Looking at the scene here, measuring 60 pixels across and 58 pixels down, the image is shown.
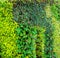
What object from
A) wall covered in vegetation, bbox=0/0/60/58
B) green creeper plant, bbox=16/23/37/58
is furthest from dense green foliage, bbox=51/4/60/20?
green creeper plant, bbox=16/23/37/58

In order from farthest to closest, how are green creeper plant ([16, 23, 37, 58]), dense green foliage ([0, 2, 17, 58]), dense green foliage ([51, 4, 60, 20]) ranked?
dense green foliage ([51, 4, 60, 20])
green creeper plant ([16, 23, 37, 58])
dense green foliage ([0, 2, 17, 58])

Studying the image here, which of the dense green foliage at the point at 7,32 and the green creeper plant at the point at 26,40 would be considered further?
the green creeper plant at the point at 26,40

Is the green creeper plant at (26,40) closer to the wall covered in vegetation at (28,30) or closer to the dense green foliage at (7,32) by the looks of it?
the wall covered in vegetation at (28,30)

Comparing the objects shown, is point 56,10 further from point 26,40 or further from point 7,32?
point 7,32

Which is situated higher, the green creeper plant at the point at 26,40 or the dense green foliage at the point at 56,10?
the dense green foliage at the point at 56,10

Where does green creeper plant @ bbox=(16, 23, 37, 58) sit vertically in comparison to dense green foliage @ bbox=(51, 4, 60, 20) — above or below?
below

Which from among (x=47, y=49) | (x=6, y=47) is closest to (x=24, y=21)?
(x=6, y=47)

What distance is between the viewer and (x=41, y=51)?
922 centimetres

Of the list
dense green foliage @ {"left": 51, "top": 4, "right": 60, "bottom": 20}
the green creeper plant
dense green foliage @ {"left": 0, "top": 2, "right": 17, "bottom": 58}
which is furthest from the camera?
dense green foliage @ {"left": 51, "top": 4, "right": 60, "bottom": 20}

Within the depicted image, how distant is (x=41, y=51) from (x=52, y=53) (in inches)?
28.6

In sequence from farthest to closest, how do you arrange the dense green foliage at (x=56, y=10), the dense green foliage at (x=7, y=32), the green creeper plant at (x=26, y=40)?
the dense green foliage at (x=56, y=10), the green creeper plant at (x=26, y=40), the dense green foliage at (x=7, y=32)

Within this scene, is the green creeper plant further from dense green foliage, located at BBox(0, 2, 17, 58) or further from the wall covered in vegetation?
dense green foliage, located at BBox(0, 2, 17, 58)

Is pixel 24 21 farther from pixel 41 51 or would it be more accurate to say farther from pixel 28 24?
pixel 41 51

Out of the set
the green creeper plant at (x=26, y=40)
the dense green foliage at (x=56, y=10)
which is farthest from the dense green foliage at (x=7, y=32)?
the dense green foliage at (x=56, y=10)
